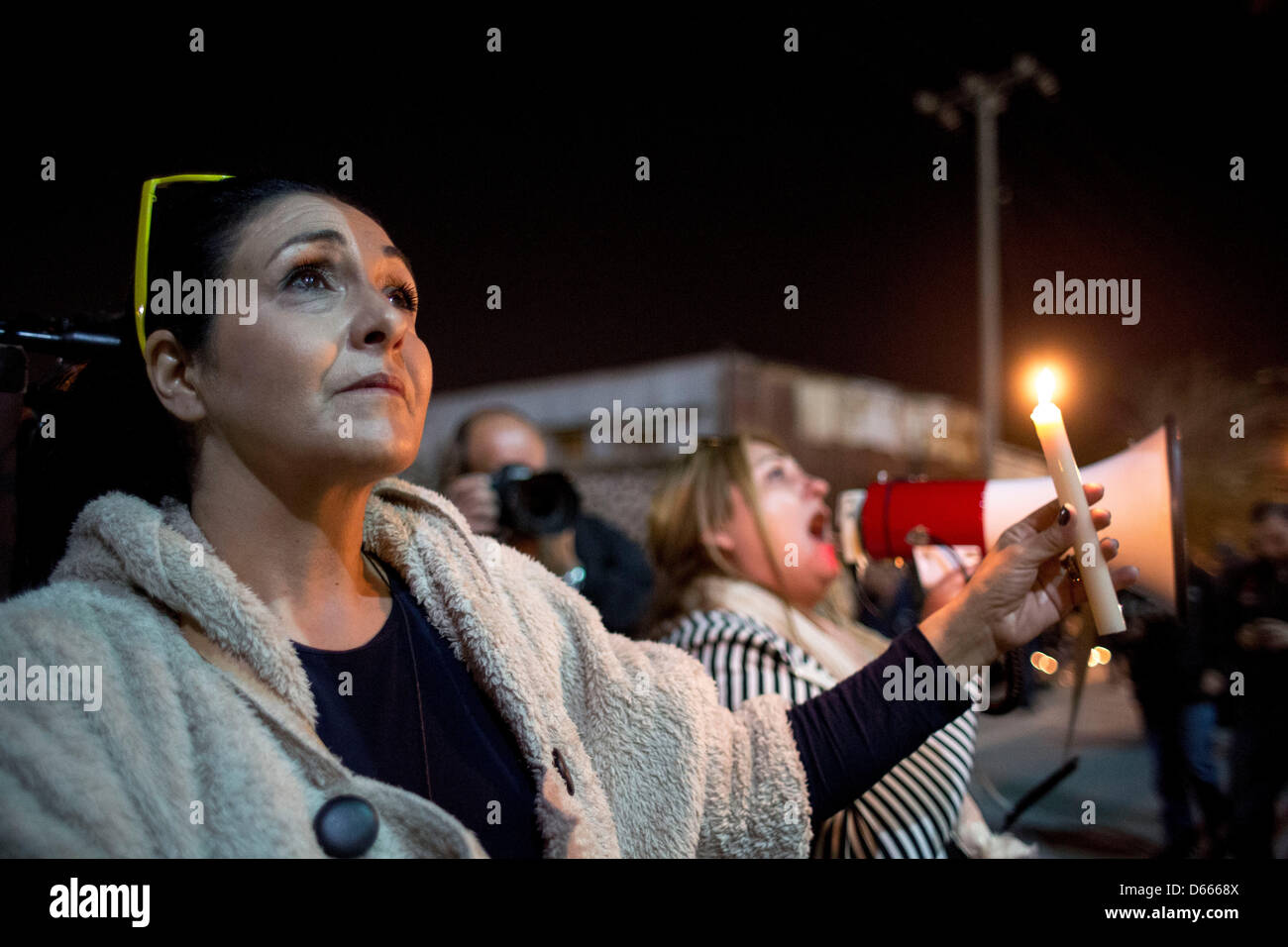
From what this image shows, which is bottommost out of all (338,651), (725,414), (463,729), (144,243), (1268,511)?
(463,729)

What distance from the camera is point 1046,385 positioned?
1.14 metres

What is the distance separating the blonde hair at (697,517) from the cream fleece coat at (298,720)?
64cm

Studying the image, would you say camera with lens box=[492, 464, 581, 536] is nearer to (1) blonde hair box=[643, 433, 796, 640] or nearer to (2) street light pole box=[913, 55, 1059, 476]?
(1) blonde hair box=[643, 433, 796, 640]

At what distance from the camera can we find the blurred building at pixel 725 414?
892cm

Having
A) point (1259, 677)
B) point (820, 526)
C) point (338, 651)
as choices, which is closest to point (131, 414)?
point (338, 651)

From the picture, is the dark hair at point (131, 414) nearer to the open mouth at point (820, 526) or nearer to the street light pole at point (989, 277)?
the open mouth at point (820, 526)

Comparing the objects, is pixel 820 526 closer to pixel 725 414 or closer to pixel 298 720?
pixel 298 720

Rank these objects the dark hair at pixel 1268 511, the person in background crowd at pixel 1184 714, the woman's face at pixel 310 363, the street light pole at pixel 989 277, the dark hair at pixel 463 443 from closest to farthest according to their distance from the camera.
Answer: the woman's face at pixel 310 363
the dark hair at pixel 463 443
the dark hair at pixel 1268 511
the person in background crowd at pixel 1184 714
the street light pole at pixel 989 277

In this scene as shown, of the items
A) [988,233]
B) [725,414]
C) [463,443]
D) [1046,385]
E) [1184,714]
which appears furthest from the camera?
[725,414]

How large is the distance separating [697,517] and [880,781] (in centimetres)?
72

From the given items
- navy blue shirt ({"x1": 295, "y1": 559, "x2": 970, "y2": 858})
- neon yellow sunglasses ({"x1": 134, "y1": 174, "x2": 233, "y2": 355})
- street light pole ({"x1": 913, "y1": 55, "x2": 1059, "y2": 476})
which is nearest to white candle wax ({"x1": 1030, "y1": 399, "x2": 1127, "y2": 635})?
navy blue shirt ({"x1": 295, "y1": 559, "x2": 970, "y2": 858})

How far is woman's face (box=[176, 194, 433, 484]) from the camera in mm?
942

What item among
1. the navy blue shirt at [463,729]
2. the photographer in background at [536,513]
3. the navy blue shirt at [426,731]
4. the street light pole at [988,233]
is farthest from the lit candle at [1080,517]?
the street light pole at [988,233]
